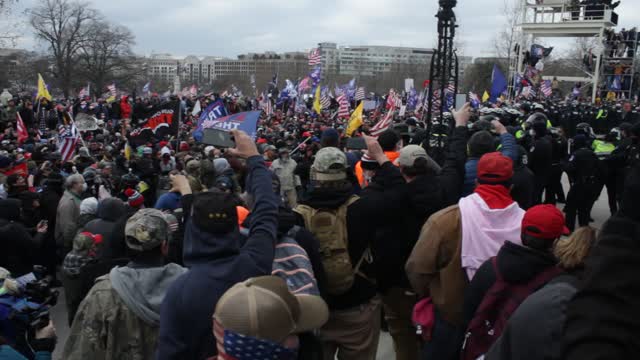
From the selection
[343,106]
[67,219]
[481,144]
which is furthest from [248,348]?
[343,106]

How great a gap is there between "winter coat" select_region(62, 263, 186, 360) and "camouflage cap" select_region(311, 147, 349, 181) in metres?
1.20

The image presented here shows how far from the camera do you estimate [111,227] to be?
16.6 feet

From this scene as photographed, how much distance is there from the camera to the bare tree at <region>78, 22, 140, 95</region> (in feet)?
189

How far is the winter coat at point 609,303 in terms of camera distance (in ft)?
3.58

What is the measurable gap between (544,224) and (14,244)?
4.80m

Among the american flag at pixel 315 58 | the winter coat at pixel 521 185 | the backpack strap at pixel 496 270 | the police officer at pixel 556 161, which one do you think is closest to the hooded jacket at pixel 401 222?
the backpack strap at pixel 496 270

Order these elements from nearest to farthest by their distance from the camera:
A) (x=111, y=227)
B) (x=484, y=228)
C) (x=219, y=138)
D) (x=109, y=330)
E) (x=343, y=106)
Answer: (x=109, y=330)
(x=484, y=228)
(x=219, y=138)
(x=111, y=227)
(x=343, y=106)

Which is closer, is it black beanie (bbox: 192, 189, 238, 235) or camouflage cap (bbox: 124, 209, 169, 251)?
black beanie (bbox: 192, 189, 238, 235)

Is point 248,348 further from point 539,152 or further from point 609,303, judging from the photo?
point 539,152

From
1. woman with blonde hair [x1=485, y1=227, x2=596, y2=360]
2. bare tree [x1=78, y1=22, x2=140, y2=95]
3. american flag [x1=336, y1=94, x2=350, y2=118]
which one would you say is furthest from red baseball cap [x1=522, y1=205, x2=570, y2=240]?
bare tree [x1=78, y1=22, x2=140, y2=95]

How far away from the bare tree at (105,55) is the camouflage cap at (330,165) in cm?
5927

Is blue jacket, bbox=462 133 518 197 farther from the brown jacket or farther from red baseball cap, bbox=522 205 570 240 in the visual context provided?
red baseball cap, bbox=522 205 570 240

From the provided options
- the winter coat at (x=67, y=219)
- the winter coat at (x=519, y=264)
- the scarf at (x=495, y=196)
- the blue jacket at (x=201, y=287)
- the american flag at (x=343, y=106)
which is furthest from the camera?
the american flag at (x=343, y=106)

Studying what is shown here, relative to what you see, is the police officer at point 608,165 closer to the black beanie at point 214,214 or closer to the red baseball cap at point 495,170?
the red baseball cap at point 495,170
